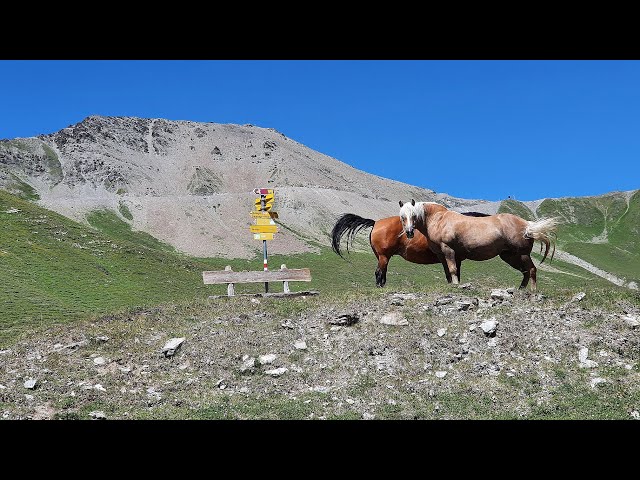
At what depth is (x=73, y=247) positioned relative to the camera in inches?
1807

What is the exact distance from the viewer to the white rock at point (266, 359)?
14805mm

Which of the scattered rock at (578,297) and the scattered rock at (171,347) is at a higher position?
the scattered rock at (578,297)

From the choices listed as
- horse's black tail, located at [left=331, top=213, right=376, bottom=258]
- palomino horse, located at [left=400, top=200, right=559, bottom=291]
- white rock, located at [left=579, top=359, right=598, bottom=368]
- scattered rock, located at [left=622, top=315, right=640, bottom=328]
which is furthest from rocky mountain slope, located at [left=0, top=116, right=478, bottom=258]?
white rock, located at [left=579, top=359, right=598, bottom=368]

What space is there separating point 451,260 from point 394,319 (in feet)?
13.6

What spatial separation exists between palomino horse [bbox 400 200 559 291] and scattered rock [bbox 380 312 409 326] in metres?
3.91

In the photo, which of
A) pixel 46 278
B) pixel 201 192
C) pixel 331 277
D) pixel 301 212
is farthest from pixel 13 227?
pixel 201 192

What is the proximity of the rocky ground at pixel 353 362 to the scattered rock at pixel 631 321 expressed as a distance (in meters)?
0.03

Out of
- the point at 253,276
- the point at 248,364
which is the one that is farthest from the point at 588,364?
the point at 253,276

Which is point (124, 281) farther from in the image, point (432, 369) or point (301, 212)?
point (301, 212)

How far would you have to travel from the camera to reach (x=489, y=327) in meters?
14.9

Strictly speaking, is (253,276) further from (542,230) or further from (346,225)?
(542,230)

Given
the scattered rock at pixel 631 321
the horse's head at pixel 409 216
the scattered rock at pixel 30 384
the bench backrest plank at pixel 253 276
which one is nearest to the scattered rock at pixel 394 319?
the horse's head at pixel 409 216

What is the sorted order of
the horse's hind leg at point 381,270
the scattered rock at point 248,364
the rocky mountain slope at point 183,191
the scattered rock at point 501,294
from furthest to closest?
1. the rocky mountain slope at point 183,191
2. the horse's hind leg at point 381,270
3. the scattered rock at point 501,294
4. the scattered rock at point 248,364

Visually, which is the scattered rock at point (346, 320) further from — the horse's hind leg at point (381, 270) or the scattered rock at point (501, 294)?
the horse's hind leg at point (381, 270)
